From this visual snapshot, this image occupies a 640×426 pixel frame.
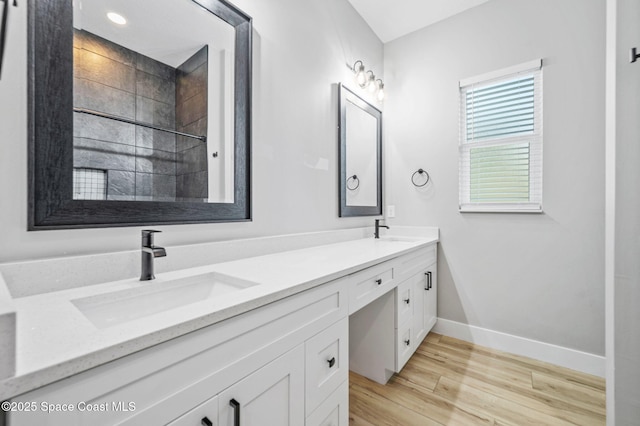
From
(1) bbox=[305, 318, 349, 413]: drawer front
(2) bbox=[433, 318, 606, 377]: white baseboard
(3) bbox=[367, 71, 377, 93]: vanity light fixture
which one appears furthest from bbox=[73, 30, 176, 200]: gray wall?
(2) bbox=[433, 318, 606, 377]: white baseboard

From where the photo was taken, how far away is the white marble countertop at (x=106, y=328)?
0.46 metres

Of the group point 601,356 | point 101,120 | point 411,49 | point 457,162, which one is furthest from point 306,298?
point 411,49

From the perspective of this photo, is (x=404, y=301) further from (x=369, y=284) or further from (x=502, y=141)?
(x=502, y=141)

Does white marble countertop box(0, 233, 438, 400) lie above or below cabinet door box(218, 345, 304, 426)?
above

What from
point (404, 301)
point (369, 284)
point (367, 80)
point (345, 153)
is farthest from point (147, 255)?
point (367, 80)

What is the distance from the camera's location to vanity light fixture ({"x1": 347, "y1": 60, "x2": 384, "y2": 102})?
92.3 inches

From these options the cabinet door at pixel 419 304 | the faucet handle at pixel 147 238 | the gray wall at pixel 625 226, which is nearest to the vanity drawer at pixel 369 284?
the cabinet door at pixel 419 304

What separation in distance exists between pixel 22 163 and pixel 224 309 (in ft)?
2.47

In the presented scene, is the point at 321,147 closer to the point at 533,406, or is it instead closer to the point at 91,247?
the point at 91,247

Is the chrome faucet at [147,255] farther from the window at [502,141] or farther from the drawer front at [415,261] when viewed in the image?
the window at [502,141]

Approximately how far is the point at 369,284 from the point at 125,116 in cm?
126

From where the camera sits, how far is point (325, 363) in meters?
1.08

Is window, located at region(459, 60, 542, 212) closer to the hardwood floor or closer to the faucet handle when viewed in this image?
the hardwood floor

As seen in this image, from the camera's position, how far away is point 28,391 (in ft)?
1.42
